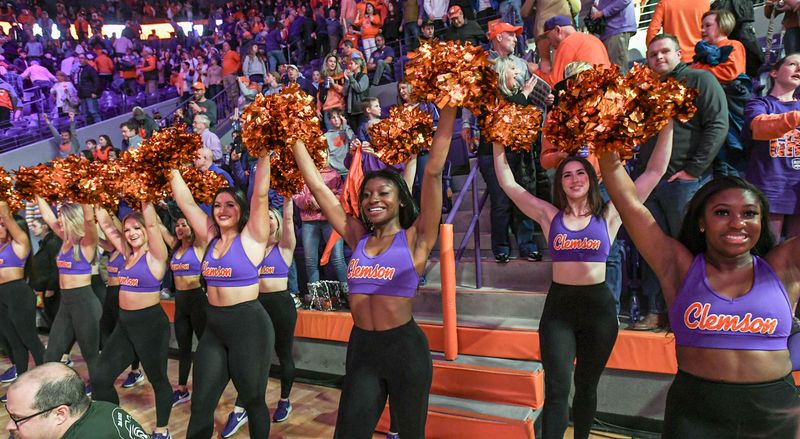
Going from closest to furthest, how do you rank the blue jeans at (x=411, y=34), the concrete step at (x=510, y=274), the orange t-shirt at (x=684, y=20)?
the concrete step at (x=510, y=274), the orange t-shirt at (x=684, y=20), the blue jeans at (x=411, y=34)

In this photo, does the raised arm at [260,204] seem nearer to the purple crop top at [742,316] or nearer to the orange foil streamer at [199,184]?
the orange foil streamer at [199,184]

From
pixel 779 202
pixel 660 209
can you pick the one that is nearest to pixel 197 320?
pixel 660 209

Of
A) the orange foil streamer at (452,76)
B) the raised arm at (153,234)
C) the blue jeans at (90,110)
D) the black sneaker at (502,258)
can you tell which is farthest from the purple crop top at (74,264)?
the blue jeans at (90,110)

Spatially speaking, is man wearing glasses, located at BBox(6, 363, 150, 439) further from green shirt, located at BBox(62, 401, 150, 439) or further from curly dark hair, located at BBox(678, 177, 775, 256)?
curly dark hair, located at BBox(678, 177, 775, 256)

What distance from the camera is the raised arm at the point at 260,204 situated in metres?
2.68

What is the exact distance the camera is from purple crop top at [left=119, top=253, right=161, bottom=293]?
372cm

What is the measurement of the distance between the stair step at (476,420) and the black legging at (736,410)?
1.65 meters

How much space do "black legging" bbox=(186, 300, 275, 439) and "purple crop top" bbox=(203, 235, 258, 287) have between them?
0.13 meters

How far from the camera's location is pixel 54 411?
1861 millimetres

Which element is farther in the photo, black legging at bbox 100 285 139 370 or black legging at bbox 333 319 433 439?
black legging at bbox 100 285 139 370

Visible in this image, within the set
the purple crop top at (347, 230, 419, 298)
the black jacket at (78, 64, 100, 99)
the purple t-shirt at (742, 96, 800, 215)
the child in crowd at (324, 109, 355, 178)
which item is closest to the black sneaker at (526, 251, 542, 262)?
the purple t-shirt at (742, 96, 800, 215)

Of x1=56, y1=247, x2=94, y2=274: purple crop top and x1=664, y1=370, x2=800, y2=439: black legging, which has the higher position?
x1=664, y1=370, x2=800, y2=439: black legging

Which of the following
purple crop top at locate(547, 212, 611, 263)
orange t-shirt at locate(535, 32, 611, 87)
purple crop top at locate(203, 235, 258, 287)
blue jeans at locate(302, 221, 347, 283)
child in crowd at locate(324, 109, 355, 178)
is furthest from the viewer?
child in crowd at locate(324, 109, 355, 178)

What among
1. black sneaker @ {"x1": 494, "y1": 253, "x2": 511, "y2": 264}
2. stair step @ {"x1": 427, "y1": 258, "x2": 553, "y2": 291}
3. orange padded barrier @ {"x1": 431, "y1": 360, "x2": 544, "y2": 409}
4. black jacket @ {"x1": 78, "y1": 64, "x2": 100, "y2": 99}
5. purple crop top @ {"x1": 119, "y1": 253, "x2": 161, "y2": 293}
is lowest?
orange padded barrier @ {"x1": 431, "y1": 360, "x2": 544, "y2": 409}
